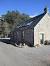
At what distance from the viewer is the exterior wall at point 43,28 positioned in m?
33.2

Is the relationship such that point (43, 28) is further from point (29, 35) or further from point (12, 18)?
point (12, 18)

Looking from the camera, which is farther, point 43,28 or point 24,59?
point 43,28

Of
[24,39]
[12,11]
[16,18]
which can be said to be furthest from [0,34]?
[24,39]

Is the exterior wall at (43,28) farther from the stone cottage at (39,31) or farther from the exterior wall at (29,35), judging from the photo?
the exterior wall at (29,35)

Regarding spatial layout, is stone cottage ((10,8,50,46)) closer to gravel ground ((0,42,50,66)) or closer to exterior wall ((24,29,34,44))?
exterior wall ((24,29,34,44))

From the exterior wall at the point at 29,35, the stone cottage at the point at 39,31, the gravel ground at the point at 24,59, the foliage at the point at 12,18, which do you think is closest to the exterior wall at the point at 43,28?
the stone cottage at the point at 39,31

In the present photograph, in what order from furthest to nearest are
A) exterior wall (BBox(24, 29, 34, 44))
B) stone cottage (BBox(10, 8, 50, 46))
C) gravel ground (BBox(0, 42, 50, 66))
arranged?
exterior wall (BBox(24, 29, 34, 44))
stone cottage (BBox(10, 8, 50, 46))
gravel ground (BBox(0, 42, 50, 66))

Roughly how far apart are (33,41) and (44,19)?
5.11m

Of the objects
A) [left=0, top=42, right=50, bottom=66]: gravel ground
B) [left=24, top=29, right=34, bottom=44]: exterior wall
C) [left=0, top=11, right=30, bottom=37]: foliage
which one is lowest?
[left=0, top=42, right=50, bottom=66]: gravel ground

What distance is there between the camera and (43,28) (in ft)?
113

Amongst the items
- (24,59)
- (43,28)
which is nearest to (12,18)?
(43,28)

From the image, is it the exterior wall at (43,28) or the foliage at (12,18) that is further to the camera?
the foliage at (12,18)

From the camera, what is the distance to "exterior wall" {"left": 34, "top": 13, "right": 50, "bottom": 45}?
33.2 meters

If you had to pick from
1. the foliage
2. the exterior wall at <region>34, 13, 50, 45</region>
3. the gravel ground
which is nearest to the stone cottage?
the exterior wall at <region>34, 13, 50, 45</region>
